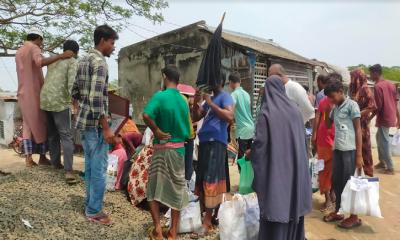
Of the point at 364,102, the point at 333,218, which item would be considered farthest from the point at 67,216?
the point at 364,102

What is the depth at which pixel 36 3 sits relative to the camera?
9.37m

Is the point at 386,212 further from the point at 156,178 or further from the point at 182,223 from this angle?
the point at 156,178

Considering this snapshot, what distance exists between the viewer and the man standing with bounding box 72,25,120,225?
3523 mm

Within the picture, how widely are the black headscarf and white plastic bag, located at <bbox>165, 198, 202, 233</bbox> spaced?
121 centimetres

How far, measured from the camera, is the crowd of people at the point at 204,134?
9.74 ft

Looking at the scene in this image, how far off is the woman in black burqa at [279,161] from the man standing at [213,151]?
0.98 metres

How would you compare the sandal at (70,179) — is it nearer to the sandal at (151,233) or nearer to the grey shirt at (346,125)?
the sandal at (151,233)

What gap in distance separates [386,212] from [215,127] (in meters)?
3.11

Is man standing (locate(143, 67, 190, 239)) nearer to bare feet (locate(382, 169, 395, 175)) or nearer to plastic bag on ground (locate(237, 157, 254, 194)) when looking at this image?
plastic bag on ground (locate(237, 157, 254, 194))

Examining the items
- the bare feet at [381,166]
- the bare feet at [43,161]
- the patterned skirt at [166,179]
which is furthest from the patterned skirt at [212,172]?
the bare feet at [381,166]

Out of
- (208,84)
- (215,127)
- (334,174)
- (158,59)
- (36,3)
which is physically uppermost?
(36,3)

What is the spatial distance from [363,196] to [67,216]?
3367 mm

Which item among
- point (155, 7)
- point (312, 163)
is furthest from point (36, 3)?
point (312, 163)

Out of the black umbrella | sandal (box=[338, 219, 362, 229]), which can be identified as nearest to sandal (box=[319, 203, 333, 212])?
sandal (box=[338, 219, 362, 229])
